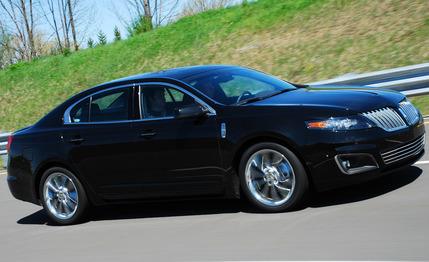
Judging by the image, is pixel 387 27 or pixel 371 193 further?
pixel 387 27

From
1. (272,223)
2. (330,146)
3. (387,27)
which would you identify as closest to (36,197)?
(272,223)

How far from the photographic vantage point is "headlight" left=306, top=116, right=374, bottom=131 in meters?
6.52

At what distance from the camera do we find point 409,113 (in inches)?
285

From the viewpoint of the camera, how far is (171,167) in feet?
24.3

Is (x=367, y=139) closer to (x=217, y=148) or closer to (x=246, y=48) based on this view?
(x=217, y=148)

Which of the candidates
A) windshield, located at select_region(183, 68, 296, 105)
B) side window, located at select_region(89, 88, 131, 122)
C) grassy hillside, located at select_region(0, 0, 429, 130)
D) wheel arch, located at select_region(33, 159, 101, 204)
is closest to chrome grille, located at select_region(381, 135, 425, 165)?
windshield, located at select_region(183, 68, 296, 105)

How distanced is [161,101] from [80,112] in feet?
3.83

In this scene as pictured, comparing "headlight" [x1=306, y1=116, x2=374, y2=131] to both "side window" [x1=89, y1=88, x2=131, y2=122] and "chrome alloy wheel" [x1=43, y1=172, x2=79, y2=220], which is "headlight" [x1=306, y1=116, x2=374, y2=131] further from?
"chrome alloy wheel" [x1=43, y1=172, x2=79, y2=220]

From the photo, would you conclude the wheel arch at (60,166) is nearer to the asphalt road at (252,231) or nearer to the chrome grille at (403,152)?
the asphalt road at (252,231)

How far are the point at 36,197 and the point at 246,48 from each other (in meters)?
14.3

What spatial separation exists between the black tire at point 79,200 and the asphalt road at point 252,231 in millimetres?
95

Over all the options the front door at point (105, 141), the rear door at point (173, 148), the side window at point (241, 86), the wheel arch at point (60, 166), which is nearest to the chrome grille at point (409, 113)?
the side window at point (241, 86)

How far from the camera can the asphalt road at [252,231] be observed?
561 centimetres

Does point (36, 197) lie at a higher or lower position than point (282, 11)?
lower
